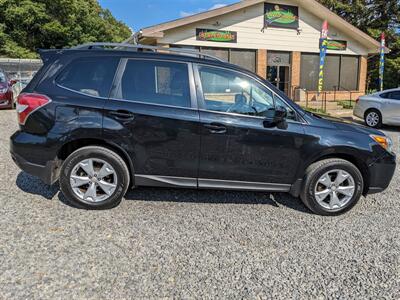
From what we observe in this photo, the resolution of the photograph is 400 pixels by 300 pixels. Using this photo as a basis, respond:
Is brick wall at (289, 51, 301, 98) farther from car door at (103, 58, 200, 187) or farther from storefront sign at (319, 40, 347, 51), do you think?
car door at (103, 58, 200, 187)

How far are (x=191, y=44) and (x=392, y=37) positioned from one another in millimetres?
20937

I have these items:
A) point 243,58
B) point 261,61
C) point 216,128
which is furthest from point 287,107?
point 261,61

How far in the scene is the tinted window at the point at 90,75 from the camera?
12.0 ft

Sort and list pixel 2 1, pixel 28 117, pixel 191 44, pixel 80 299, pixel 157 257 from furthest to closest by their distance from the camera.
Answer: pixel 2 1
pixel 191 44
pixel 28 117
pixel 157 257
pixel 80 299

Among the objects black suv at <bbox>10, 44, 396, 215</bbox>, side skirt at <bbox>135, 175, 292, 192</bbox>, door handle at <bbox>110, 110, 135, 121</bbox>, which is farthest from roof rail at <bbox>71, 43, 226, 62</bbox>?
side skirt at <bbox>135, 175, 292, 192</bbox>

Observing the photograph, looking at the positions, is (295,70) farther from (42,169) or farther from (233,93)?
(42,169)

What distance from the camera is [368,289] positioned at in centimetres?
258

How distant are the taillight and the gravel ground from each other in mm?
1093

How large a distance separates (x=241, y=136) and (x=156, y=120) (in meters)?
0.97

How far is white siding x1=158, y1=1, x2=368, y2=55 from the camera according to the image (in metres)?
14.9

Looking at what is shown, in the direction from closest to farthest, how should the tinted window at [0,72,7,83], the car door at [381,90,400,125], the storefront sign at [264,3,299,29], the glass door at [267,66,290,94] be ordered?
1. the car door at [381,90,400,125]
2. the tinted window at [0,72,7,83]
3. the storefront sign at [264,3,299,29]
4. the glass door at [267,66,290,94]

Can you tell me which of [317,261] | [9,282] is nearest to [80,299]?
[9,282]

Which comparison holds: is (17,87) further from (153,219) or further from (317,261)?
(317,261)

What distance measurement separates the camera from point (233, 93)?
3799mm
